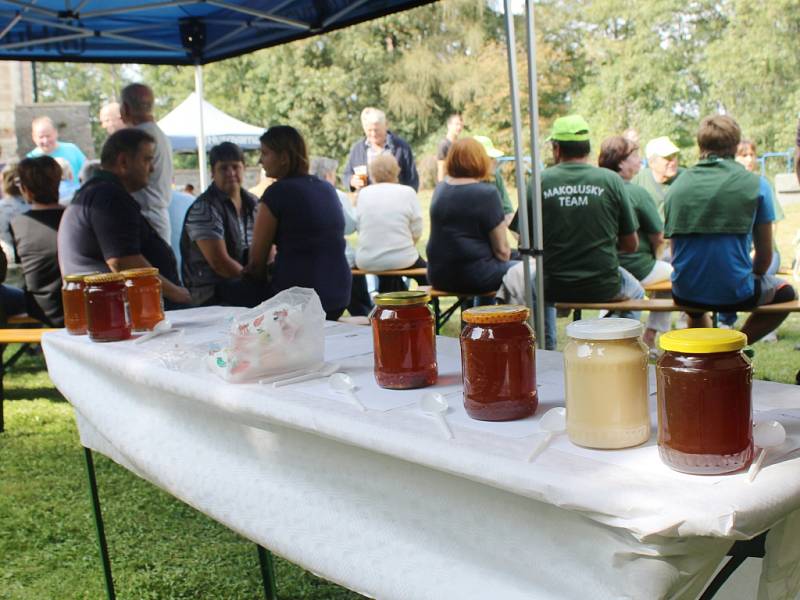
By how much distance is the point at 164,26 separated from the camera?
16.3ft

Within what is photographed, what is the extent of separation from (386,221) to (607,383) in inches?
166

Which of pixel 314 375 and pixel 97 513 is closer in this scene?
pixel 314 375

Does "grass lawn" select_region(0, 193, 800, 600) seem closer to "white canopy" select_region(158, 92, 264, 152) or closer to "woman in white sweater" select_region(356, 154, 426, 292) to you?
"woman in white sweater" select_region(356, 154, 426, 292)

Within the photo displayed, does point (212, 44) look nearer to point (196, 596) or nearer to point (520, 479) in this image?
point (196, 596)

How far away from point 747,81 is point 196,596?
57.6ft

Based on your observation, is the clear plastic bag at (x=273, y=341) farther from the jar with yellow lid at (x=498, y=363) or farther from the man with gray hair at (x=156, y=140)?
the man with gray hair at (x=156, y=140)

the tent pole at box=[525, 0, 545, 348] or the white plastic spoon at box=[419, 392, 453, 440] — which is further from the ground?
the tent pole at box=[525, 0, 545, 348]

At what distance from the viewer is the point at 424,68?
22.1 meters

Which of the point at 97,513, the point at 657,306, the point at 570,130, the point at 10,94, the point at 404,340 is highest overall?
the point at 10,94

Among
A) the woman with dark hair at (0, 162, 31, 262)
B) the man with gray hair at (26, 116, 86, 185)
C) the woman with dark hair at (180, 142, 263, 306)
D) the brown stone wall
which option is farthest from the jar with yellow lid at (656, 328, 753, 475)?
the brown stone wall

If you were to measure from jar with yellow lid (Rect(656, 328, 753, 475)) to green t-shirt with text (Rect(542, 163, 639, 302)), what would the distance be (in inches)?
120

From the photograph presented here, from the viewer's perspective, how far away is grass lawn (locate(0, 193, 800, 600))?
2570 mm

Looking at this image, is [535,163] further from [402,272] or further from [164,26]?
[164,26]

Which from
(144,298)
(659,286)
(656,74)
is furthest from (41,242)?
(656,74)
